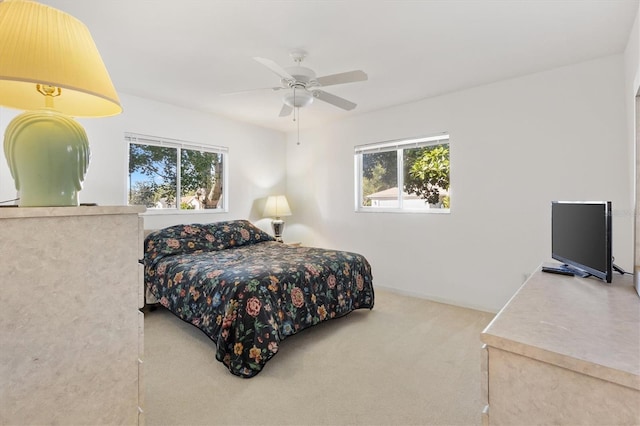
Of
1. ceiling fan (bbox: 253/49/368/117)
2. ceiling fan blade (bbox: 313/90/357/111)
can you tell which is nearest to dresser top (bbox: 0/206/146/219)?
ceiling fan (bbox: 253/49/368/117)

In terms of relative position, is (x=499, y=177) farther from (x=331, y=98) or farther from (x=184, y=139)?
(x=184, y=139)

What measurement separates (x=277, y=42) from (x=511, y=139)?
2378 mm

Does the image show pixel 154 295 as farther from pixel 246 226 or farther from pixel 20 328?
pixel 20 328

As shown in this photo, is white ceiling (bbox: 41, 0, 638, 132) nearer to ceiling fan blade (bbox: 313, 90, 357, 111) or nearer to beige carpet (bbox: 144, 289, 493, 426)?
ceiling fan blade (bbox: 313, 90, 357, 111)

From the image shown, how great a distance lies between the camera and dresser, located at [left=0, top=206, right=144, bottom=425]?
31.1 inches

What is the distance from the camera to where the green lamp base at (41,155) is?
865mm

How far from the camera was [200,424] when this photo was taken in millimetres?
1569

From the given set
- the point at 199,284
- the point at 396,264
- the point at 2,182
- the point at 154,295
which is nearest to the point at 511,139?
the point at 396,264

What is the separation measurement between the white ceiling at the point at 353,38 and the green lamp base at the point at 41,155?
1.37 meters

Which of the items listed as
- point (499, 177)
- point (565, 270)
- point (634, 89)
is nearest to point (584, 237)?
point (565, 270)

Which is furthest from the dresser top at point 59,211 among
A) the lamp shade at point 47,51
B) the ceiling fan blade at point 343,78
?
the ceiling fan blade at point 343,78

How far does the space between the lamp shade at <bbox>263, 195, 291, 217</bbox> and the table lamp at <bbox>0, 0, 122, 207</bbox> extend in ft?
11.7

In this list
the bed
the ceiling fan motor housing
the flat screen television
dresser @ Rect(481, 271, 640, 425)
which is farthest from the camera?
the ceiling fan motor housing

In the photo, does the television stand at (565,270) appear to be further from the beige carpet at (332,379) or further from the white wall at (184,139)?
the white wall at (184,139)
